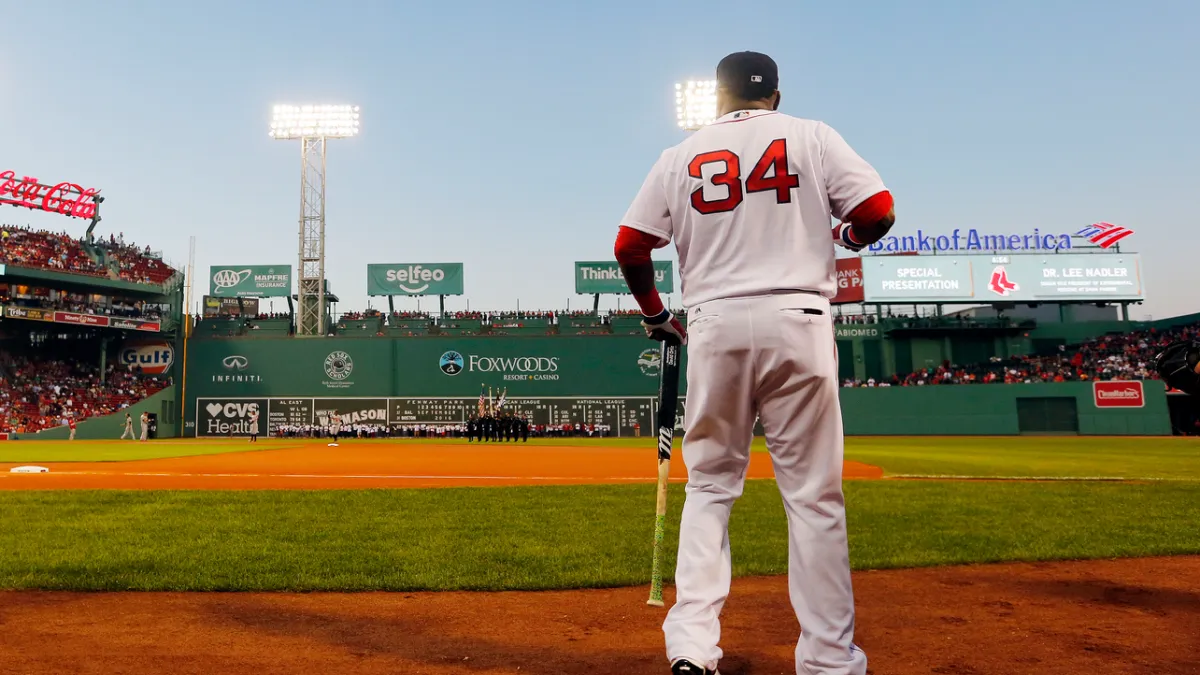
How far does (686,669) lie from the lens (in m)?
2.54

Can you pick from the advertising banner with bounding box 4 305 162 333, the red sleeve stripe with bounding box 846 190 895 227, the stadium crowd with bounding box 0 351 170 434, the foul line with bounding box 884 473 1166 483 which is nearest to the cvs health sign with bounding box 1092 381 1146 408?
the foul line with bounding box 884 473 1166 483

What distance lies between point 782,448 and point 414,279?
44.8 metres

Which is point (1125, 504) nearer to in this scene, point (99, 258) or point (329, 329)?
point (329, 329)

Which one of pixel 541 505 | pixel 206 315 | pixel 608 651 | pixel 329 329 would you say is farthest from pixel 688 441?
pixel 206 315

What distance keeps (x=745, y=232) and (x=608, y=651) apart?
1.90 m

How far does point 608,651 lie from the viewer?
10.7 feet

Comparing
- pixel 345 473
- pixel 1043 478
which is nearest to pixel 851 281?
pixel 1043 478

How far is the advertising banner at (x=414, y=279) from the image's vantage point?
149 feet

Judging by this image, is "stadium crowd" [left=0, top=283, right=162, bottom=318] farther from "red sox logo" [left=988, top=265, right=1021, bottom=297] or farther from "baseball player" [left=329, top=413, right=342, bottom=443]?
"red sox logo" [left=988, top=265, right=1021, bottom=297]

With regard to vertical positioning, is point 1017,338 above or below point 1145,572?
above

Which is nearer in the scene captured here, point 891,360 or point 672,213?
point 672,213

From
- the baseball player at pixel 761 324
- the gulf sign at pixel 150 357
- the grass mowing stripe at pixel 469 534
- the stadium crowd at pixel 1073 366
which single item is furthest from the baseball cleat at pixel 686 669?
the gulf sign at pixel 150 357

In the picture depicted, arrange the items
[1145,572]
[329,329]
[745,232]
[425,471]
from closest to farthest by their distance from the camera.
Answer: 1. [745,232]
2. [1145,572]
3. [425,471]
4. [329,329]

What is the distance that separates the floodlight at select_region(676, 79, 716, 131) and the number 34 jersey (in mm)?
21262
